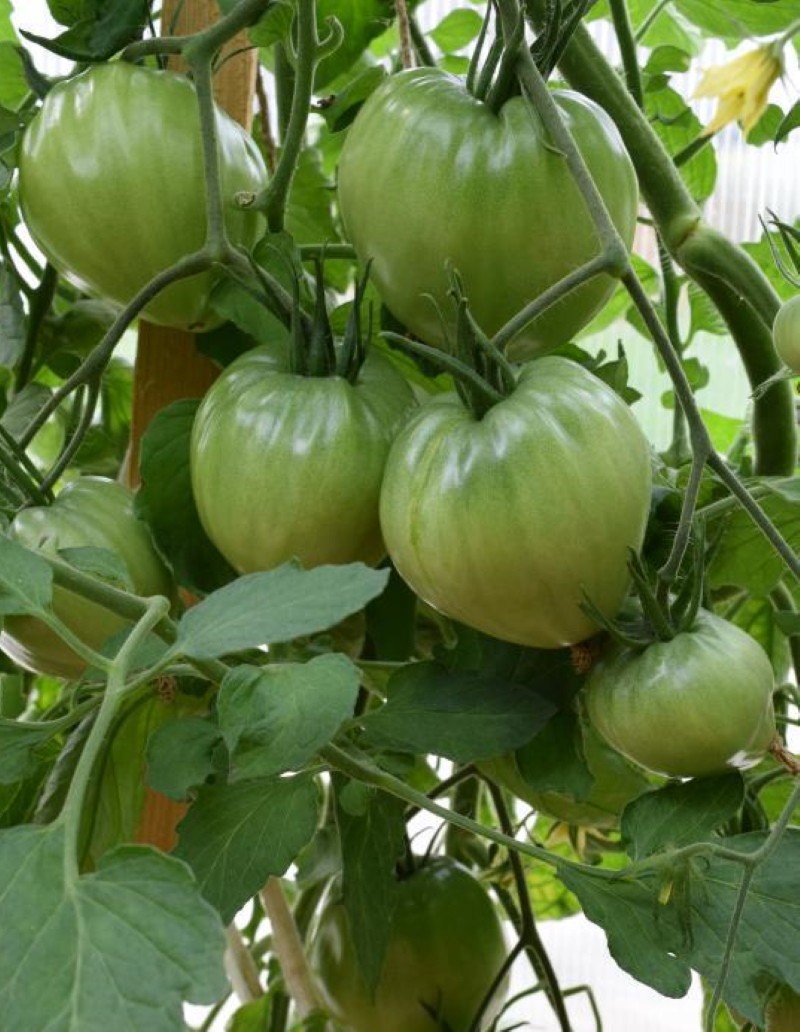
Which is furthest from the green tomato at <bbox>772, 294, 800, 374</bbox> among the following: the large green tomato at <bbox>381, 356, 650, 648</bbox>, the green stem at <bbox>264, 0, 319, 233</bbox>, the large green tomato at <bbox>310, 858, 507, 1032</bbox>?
the large green tomato at <bbox>310, 858, 507, 1032</bbox>

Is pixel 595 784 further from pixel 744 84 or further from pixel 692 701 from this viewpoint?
pixel 744 84

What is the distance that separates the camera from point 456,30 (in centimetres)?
73

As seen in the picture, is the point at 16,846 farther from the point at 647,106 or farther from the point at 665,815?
the point at 647,106

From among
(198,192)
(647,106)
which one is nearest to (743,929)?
(198,192)

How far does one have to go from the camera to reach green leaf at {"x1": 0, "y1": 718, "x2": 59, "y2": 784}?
0.31 meters

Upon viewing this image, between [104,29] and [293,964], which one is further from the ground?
[104,29]

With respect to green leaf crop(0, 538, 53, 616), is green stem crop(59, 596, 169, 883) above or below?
below

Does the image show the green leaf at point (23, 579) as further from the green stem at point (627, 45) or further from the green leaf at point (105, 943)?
the green stem at point (627, 45)

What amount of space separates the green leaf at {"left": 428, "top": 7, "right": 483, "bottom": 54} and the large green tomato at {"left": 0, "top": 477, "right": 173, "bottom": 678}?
40cm

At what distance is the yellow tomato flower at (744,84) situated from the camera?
17.6 inches

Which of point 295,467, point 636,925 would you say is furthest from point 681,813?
point 295,467

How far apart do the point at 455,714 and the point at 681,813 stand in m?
0.07

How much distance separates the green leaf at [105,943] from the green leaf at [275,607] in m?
0.05

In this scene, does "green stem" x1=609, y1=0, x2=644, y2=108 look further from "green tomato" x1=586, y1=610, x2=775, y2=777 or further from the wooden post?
"green tomato" x1=586, y1=610, x2=775, y2=777
